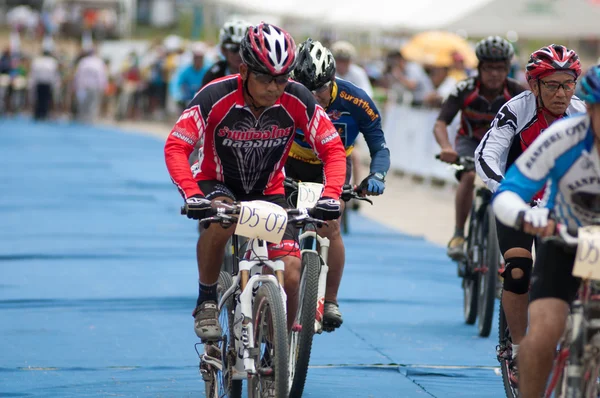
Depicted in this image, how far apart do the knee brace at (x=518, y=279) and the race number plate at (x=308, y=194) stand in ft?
3.65

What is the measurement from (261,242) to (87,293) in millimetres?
4400

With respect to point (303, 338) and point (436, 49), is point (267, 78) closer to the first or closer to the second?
point (303, 338)

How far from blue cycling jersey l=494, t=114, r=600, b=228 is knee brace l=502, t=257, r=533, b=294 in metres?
1.09

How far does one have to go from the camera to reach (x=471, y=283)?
881 cm

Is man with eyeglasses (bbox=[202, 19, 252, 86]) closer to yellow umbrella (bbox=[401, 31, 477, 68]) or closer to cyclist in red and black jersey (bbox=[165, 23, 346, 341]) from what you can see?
cyclist in red and black jersey (bbox=[165, 23, 346, 341])

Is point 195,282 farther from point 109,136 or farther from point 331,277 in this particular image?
point 109,136

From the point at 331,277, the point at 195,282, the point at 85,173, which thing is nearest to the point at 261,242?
the point at 331,277

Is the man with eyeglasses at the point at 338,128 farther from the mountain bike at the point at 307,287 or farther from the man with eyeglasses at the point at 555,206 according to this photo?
the man with eyeglasses at the point at 555,206

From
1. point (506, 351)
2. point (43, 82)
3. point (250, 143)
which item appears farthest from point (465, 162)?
point (43, 82)

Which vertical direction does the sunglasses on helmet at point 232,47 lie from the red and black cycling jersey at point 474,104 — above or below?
above

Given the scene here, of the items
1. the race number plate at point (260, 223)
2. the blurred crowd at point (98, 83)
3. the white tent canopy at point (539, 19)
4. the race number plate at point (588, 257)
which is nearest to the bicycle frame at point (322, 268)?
the race number plate at point (260, 223)

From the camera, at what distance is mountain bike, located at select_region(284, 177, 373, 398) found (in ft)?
20.1

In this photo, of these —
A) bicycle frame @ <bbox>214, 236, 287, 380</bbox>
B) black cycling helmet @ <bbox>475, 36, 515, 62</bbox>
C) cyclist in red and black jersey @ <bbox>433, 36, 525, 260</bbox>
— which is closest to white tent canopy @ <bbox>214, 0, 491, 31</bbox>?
cyclist in red and black jersey @ <bbox>433, 36, 525, 260</bbox>

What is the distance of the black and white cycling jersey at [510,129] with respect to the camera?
6.17 metres
